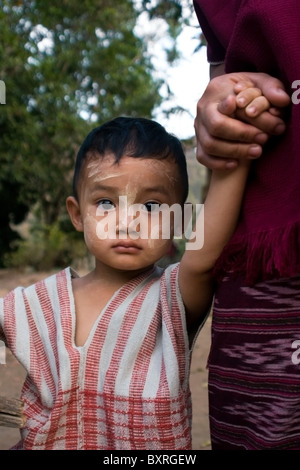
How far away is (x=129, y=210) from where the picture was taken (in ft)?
5.07

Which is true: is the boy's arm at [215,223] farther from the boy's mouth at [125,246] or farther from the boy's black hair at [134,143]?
the boy's black hair at [134,143]

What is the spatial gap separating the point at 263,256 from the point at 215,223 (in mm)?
170

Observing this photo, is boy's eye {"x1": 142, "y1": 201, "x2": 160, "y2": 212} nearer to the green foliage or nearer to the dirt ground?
the dirt ground

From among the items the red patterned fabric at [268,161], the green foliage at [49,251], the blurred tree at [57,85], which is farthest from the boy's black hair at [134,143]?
the green foliage at [49,251]

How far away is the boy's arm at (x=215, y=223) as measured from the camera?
1296mm

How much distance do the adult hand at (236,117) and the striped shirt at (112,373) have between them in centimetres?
44

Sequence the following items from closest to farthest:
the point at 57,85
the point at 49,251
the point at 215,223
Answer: the point at 215,223 < the point at 57,85 < the point at 49,251

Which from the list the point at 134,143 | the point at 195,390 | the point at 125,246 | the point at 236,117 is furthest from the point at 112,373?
the point at 195,390

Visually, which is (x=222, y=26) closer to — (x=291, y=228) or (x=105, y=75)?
(x=291, y=228)

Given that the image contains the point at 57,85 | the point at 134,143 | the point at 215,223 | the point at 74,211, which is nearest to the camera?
the point at 215,223

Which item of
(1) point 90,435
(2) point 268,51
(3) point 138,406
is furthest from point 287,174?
(1) point 90,435

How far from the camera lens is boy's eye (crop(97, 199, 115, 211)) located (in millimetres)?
1574

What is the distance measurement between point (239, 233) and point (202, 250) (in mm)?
108

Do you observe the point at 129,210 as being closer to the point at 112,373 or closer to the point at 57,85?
the point at 112,373
